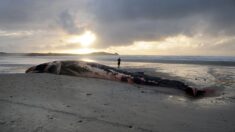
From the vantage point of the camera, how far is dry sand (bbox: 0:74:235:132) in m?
4.12

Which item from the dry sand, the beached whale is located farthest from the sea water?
the dry sand

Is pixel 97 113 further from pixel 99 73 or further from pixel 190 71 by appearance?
pixel 190 71

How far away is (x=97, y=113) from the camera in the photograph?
5.02 meters

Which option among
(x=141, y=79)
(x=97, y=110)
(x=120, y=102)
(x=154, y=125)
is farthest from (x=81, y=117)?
(x=141, y=79)

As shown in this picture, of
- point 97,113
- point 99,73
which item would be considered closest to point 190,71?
point 99,73

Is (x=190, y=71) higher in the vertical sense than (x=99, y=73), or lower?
lower

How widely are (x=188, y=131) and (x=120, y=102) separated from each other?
2453mm

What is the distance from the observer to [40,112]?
4734 mm

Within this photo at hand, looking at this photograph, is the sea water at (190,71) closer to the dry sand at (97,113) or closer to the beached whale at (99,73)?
the beached whale at (99,73)

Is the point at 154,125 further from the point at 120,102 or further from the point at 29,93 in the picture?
the point at 29,93

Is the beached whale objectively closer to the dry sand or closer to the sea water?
the sea water

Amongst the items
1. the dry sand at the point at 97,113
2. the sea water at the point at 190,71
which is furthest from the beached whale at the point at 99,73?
the dry sand at the point at 97,113

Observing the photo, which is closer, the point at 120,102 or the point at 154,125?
the point at 154,125

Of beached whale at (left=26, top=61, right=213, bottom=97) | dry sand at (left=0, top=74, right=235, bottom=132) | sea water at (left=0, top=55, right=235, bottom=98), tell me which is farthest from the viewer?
sea water at (left=0, top=55, right=235, bottom=98)
